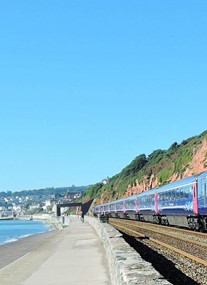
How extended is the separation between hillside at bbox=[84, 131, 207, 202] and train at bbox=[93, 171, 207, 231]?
25.8 meters

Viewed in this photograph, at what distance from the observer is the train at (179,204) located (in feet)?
106

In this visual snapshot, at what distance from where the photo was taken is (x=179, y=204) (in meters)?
38.8

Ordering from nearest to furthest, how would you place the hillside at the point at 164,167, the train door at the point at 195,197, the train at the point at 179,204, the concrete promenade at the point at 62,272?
the concrete promenade at the point at 62,272, the train at the point at 179,204, the train door at the point at 195,197, the hillside at the point at 164,167

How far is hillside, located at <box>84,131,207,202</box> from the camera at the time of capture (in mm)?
94562

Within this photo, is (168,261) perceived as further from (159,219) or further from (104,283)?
(159,219)

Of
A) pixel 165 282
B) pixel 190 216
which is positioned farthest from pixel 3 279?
pixel 190 216

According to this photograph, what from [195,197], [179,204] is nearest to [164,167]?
[179,204]

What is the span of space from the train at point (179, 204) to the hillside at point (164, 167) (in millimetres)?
25750

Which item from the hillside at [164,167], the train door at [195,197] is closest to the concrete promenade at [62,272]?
the train door at [195,197]

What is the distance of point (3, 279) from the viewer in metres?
17.9

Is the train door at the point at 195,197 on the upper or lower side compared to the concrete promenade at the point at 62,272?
upper

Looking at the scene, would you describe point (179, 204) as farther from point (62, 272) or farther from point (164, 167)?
point (164, 167)

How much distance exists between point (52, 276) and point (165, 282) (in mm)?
8904

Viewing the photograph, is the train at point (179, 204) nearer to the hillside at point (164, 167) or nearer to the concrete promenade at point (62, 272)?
the concrete promenade at point (62, 272)
